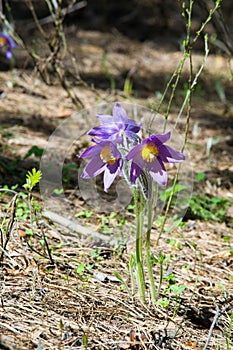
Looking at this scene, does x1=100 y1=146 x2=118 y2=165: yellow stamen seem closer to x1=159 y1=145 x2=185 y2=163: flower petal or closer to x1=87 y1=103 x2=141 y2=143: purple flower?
x1=87 y1=103 x2=141 y2=143: purple flower

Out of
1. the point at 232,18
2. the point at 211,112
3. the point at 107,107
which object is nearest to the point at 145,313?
the point at 107,107

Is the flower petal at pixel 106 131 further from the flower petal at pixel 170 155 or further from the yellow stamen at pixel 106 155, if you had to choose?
the flower petal at pixel 170 155

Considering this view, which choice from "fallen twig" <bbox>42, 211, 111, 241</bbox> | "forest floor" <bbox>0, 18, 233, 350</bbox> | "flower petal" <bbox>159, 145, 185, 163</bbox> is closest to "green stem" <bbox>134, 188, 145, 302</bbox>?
"forest floor" <bbox>0, 18, 233, 350</bbox>

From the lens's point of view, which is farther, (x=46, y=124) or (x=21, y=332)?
(x=46, y=124)

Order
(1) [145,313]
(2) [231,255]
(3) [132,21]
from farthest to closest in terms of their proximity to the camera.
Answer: (3) [132,21]
(2) [231,255]
(1) [145,313]

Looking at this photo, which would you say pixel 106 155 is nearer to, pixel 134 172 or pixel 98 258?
pixel 134 172

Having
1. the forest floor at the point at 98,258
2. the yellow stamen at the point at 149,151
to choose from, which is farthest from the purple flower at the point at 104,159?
the forest floor at the point at 98,258

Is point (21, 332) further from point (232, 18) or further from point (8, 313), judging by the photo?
point (232, 18)
